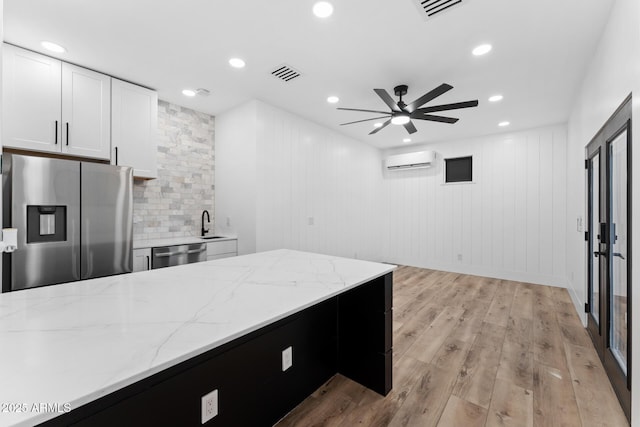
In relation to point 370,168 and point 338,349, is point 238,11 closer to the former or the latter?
point 338,349

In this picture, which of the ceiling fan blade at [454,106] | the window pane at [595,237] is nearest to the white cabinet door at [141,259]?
the ceiling fan blade at [454,106]

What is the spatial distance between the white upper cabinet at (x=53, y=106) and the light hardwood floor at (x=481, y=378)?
124 inches

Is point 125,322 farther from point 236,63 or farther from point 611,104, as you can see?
point 611,104

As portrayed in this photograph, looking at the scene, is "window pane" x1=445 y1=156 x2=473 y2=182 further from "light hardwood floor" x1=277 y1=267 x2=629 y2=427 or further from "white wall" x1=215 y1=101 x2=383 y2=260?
"light hardwood floor" x1=277 y1=267 x2=629 y2=427

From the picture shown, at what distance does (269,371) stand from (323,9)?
2476 mm

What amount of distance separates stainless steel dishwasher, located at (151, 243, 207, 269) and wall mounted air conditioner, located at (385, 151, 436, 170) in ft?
14.2

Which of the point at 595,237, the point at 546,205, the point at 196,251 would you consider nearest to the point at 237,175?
the point at 196,251

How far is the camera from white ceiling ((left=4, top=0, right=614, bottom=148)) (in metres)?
2.08

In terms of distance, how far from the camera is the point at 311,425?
165 centimetres

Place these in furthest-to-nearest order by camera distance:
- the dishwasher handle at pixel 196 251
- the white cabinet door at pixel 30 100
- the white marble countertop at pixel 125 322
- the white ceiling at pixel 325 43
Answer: the dishwasher handle at pixel 196 251 → the white cabinet door at pixel 30 100 → the white ceiling at pixel 325 43 → the white marble countertop at pixel 125 322

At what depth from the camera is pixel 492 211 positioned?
5176 millimetres

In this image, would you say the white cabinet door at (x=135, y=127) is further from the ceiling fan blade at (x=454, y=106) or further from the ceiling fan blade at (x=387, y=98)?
the ceiling fan blade at (x=454, y=106)

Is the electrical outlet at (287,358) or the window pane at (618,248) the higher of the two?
the window pane at (618,248)

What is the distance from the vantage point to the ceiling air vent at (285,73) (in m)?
2.93
